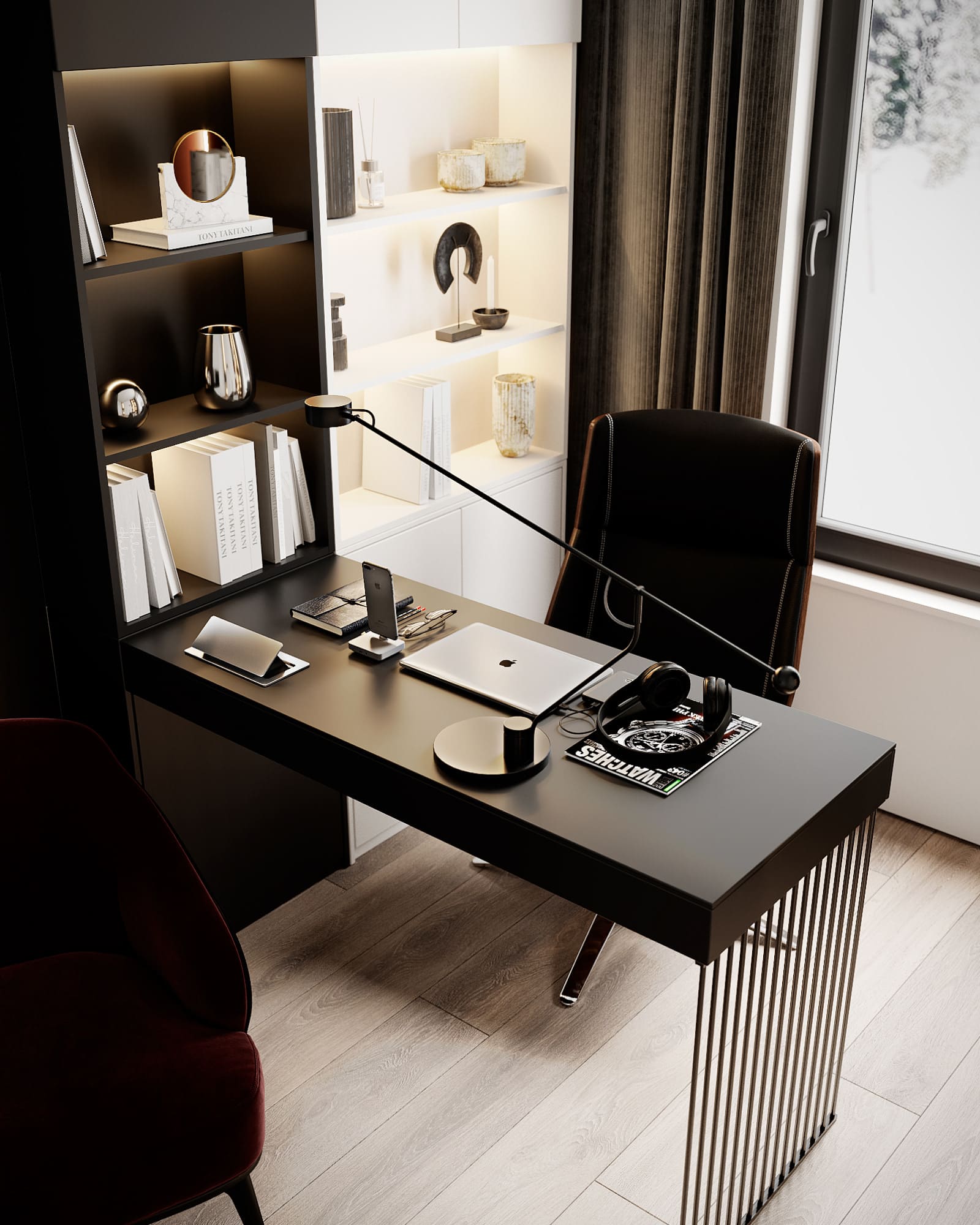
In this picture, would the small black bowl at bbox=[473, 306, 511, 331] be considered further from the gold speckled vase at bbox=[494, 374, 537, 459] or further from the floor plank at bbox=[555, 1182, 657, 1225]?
the floor plank at bbox=[555, 1182, 657, 1225]

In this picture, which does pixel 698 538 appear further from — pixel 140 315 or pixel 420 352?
pixel 140 315

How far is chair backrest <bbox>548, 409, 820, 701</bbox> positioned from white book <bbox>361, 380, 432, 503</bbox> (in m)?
0.45

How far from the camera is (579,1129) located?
2230 millimetres

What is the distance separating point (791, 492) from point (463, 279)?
3.83 feet

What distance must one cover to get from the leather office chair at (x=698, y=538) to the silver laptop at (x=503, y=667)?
0.32m

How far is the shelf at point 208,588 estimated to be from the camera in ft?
7.82

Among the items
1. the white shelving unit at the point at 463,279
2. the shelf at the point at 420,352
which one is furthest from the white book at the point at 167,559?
the shelf at the point at 420,352

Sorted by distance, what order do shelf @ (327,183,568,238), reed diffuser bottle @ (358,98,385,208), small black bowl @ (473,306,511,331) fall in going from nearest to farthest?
shelf @ (327,183,568,238) < reed diffuser bottle @ (358,98,385,208) < small black bowl @ (473,306,511,331)

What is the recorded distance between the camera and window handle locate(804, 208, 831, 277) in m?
2.89

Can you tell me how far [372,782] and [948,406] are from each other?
1.73 meters

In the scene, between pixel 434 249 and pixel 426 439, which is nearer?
pixel 426 439

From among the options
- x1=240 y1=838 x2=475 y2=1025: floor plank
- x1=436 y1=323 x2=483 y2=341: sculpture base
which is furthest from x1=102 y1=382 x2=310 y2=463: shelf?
x1=240 y1=838 x2=475 y2=1025: floor plank

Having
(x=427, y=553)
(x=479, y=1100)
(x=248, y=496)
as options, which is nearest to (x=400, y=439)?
(x=427, y=553)

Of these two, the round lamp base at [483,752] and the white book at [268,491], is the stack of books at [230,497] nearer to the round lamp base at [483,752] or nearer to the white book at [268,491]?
the white book at [268,491]
